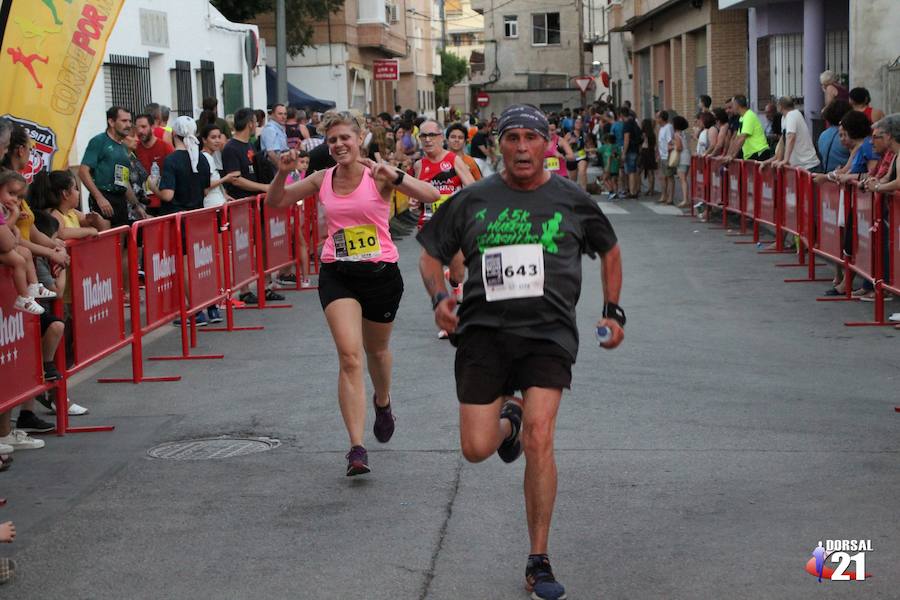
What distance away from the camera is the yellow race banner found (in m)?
9.45

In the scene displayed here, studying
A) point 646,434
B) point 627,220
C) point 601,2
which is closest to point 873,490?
point 646,434

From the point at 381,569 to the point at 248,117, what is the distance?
32.3 ft

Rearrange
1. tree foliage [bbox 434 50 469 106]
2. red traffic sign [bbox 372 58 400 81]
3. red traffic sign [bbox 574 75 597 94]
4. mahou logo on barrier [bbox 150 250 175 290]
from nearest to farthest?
mahou logo on barrier [bbox 150 250 175 290]
red traffic sign [bbox 372 58 400 81]
red traffic sign [bbox 574 75 597 94]
tree foliage [bbox 434 50 469 106]

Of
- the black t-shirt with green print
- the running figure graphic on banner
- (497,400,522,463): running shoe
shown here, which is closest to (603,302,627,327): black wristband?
the black t-shirt with green print

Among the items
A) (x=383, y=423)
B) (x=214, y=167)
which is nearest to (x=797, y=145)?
(x=214, y=167)

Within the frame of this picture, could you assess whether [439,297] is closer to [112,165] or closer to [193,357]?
[193,357]

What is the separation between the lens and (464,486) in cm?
707

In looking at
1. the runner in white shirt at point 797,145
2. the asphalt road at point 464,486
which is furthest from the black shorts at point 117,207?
the runner in white shirt at point 797,145

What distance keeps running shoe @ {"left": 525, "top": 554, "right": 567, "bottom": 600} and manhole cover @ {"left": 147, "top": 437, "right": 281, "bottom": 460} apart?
307 centimetres

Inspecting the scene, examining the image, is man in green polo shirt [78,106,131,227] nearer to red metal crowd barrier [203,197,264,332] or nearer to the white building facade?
red metal crowd barrier [203,197,264,332]

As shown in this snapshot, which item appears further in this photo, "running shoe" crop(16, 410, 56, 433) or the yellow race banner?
the yellow race banner

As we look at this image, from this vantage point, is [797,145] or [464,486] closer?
[464,486]

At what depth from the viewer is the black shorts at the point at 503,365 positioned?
5605 mm

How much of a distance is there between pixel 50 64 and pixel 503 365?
17.1ft
